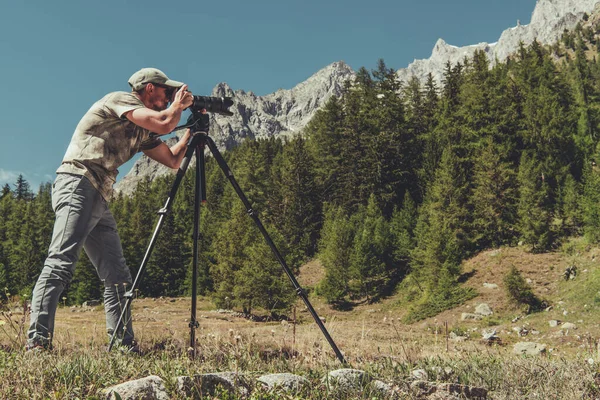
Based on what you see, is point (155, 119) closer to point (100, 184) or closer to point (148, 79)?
point (148, 79)

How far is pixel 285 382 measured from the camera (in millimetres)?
2570

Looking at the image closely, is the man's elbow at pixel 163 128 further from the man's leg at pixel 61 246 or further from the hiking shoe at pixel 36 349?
the hiking shoe at pixel 36 349

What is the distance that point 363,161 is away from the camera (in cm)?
4562

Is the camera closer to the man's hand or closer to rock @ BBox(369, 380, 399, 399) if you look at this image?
the man's hand

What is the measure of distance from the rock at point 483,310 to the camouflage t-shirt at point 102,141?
24.7 meters

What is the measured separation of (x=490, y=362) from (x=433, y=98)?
2151 inches

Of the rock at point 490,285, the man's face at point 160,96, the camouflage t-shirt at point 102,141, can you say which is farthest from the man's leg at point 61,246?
the rock at point 490,285

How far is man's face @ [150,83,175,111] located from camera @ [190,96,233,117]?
0.23 m

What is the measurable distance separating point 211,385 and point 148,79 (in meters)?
2.51

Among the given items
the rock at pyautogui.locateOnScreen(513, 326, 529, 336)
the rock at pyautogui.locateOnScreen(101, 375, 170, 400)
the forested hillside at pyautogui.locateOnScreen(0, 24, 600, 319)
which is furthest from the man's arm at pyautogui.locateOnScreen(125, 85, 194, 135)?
the forested hillside at pyautogui.locateOnScreen(0, 24, 600, 319)

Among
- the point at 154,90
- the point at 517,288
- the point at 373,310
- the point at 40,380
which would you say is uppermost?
the point at 154,90

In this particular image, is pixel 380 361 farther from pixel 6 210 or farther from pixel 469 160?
pixel 6 210

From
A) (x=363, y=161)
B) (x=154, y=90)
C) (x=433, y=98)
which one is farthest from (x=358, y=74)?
(x=154, y=90)

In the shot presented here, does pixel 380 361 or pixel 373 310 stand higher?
pixel 380 361
